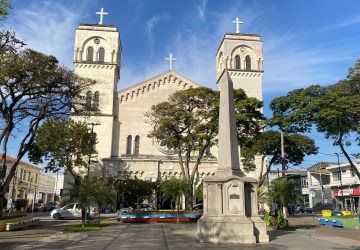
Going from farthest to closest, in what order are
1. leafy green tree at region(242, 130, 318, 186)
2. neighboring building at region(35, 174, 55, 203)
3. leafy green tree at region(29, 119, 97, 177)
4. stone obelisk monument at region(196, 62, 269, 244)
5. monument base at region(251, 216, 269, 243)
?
neighboring building at region(35, 174, 55, 203) < leafy green tree at region(242, 130, 318, 186) < leafy green tree at region(29, 119, 97, 177) < monument base at region(251, 216, 269, 243) < stone obelisk monument at region(196, 62, 269, 244)

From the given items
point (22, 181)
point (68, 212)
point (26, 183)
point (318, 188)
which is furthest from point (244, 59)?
point (26, 183)

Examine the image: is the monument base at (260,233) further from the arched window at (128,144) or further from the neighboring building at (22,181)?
the neighboring building at (22,181)

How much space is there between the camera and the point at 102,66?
1697 inches

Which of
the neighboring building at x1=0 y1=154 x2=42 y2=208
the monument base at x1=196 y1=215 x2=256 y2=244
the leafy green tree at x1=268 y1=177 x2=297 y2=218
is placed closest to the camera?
the monument base at x1=196 y1=215 x2=256 y2=244

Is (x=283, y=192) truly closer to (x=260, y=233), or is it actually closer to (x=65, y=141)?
(x=260, y=233)

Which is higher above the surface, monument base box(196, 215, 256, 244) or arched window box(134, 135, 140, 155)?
arched window box(134, 135, 140, 155)

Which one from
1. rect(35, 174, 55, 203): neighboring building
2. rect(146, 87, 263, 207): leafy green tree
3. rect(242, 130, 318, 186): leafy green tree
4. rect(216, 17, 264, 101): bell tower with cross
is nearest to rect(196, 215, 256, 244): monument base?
rect(146, 87, 263, 207): leafy green tree

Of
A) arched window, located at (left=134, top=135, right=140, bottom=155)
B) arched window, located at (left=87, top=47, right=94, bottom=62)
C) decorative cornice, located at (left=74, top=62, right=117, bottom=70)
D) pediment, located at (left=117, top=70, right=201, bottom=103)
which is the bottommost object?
arched window, located at (left=134, top=135, right=140, bottom=155)

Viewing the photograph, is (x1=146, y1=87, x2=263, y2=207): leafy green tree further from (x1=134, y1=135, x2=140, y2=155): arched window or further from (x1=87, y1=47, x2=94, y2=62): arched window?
(x1=87, y1=47, x2=94, y2=62): arched window

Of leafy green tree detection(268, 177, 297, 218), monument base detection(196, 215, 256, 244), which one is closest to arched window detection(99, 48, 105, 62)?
leafy green tree detection(268, 177, 297, 218)

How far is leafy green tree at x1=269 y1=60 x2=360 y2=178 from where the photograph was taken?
24633 mm

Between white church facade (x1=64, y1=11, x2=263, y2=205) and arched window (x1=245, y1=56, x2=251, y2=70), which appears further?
arched window (x1=245, y1=56, x2=251, y2=70)

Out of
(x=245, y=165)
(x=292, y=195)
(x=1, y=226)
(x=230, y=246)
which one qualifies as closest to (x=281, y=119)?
(x=292, y=195)

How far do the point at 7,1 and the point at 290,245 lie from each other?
39.3 feet
